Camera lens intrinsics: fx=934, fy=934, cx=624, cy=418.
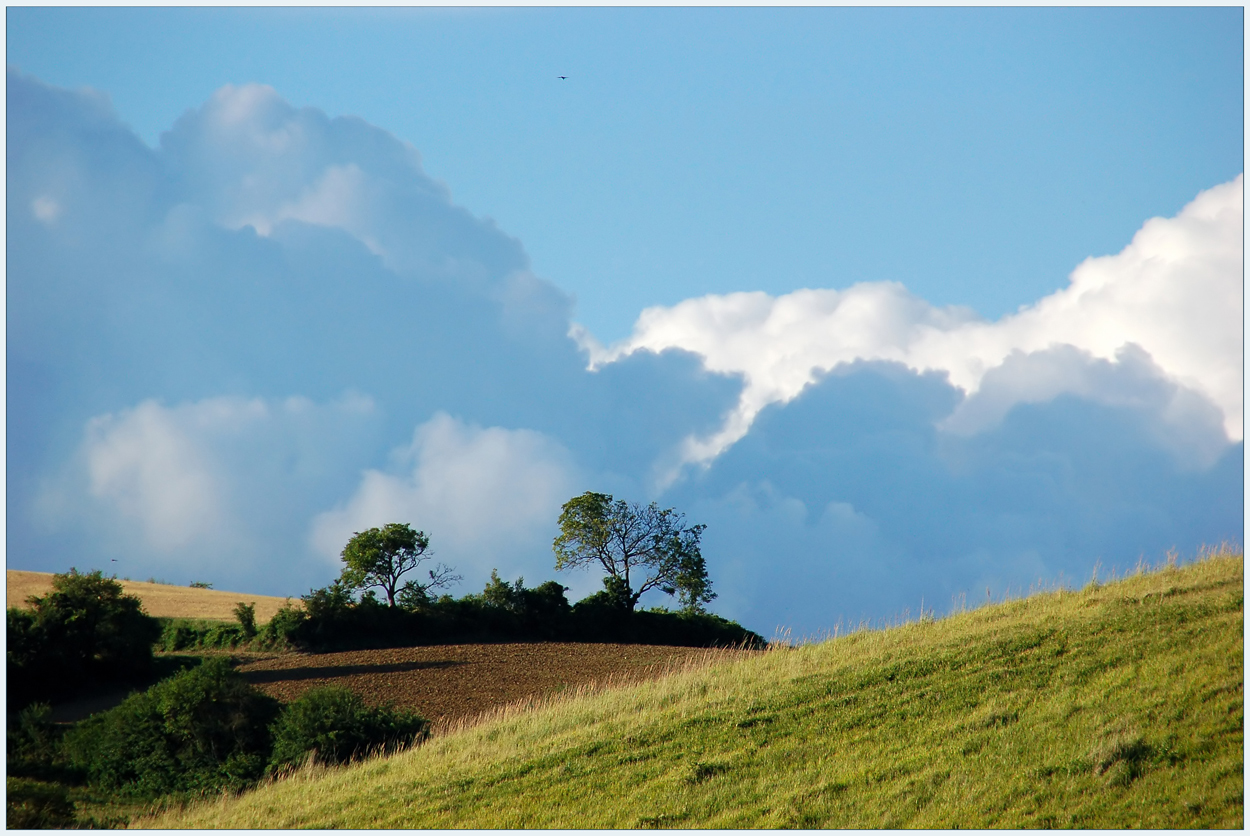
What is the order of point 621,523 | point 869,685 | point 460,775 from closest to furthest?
point 460,775, point 869,685, point 621,523

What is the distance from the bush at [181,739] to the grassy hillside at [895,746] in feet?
5.27

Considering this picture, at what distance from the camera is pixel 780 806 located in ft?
45.7

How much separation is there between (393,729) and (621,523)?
838 inches

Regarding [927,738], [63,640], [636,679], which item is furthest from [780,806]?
[63,640]

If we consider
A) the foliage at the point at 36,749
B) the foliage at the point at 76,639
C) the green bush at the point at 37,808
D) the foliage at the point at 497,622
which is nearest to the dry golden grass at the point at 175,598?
the foliage at the point at 497,622

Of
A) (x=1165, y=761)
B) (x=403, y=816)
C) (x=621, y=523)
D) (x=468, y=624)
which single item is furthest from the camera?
(x=621, y=523)

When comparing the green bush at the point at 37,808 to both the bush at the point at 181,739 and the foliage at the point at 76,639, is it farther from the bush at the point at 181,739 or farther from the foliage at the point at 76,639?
the foliage at the point at 76,639

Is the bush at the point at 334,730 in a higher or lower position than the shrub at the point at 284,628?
lower

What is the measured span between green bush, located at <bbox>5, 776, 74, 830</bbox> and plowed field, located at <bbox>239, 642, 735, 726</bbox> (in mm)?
7939

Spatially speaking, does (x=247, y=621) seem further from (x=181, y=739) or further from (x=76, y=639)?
(x=181, y=739)

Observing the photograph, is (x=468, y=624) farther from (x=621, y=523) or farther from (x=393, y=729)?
(x=393, y=729)

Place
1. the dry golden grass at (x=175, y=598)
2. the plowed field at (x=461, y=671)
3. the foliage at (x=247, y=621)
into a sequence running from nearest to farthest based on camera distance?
1. the plowed field at (x=461, y=671)
2. the foliage at (x=247, y=621)
3. the dry golden grass at (x=175, y=598)

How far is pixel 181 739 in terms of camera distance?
18.7 m

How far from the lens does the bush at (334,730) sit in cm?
1838
